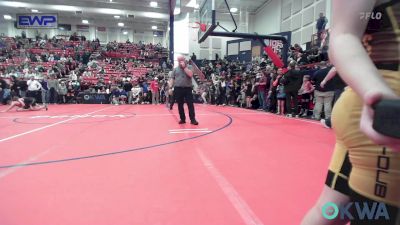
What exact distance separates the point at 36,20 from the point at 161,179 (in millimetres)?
19787

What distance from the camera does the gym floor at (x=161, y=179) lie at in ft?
5.79

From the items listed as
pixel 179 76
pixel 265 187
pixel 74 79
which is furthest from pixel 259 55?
pixel 265 187

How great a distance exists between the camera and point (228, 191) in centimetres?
212

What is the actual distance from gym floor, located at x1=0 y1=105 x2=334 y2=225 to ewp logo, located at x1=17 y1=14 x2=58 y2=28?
1618cm

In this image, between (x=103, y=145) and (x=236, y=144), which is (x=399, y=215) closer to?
(x=236, y=144)

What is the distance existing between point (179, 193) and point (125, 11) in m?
23.6

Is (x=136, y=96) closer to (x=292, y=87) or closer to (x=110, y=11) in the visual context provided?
(x=292, y=87)

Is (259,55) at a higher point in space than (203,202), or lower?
higher

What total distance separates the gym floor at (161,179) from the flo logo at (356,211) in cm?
101

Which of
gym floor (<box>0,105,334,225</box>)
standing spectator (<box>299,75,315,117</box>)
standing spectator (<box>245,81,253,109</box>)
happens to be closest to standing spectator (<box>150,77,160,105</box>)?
standing spectator (<box>245,81,253,109</box>)

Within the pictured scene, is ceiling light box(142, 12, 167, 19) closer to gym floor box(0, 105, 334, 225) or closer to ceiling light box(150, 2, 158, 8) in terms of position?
ceiling light box(150, 2, 158, 8)

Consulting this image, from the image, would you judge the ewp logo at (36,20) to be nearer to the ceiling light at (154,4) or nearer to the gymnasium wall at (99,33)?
the ceiling light at (154,4)

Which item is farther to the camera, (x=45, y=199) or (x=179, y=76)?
(x=179, y=76)

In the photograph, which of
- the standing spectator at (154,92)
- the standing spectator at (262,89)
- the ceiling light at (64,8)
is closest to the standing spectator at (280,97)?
the standing spectator at (262,89)
